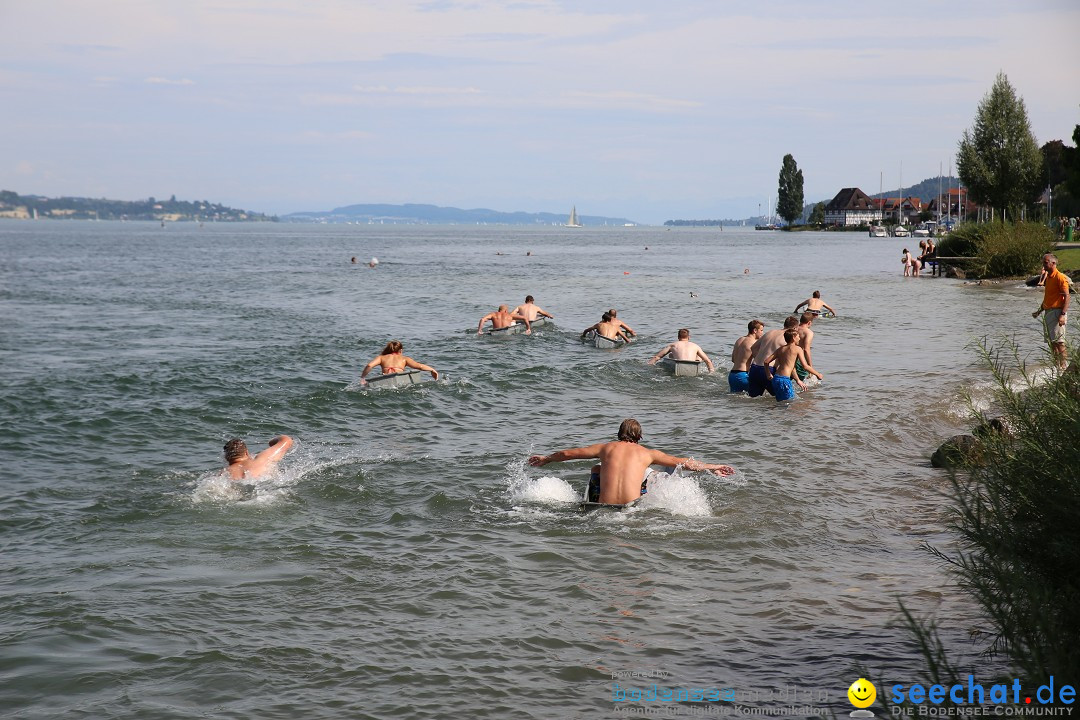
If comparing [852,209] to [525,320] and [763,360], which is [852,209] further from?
[763,360]

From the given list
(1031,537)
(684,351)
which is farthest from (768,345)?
(1031,537)

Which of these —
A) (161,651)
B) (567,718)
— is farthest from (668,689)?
(161,651)

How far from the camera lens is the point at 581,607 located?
24.6ft

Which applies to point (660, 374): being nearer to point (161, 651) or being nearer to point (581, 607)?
point (581, 607)

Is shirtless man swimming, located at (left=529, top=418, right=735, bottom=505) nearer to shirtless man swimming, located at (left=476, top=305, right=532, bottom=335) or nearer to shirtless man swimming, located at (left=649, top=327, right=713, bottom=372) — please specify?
shirtless man swimming, located at (left=649, top=327, right=713, bottom=372)

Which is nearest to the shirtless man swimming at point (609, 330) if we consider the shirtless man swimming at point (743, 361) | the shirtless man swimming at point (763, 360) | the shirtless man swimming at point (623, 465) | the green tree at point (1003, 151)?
the shirtless man swimming at point (743, 361)

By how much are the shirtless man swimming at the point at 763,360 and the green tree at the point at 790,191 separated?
16660 centimetres

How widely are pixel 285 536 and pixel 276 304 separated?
2934 centimetres

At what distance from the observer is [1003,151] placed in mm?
62844

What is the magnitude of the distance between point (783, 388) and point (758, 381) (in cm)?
52

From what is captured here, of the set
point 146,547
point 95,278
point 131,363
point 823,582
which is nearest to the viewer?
point 823,582

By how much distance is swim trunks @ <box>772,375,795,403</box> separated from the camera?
15898 mm

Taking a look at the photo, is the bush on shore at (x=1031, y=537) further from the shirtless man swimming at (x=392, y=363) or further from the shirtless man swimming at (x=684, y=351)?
the shirtless man swimming at (x=392, y=363)

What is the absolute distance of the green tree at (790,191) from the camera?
17450cm
